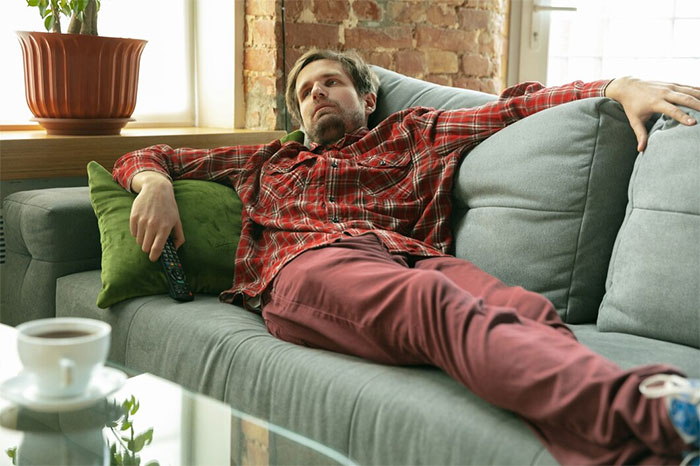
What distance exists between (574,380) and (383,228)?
823mm

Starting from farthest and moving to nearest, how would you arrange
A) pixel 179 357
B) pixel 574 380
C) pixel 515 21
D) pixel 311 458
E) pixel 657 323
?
pixel 515 21 < pixel 179 357 < pixel 657 323 < pixel 574 380 < pixel 311 458

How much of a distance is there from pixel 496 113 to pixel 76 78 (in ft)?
4.13

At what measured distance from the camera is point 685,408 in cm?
98

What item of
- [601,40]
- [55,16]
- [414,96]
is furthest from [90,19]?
[601,40]

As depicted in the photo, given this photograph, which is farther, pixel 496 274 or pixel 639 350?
pixel 496 274

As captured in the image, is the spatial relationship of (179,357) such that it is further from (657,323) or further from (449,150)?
(657,323)

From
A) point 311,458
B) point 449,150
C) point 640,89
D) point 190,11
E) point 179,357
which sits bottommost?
point 179,357

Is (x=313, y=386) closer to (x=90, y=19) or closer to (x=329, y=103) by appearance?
(x=329, y=103)

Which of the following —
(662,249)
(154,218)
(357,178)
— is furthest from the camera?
(357,178)

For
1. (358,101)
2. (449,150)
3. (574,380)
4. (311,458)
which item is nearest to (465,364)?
(574,380)

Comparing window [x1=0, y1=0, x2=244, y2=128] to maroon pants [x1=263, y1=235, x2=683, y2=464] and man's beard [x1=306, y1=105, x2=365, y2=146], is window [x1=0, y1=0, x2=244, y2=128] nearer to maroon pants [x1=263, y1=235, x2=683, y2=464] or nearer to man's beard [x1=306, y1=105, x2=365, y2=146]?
man's beard [x1=306, y1=105, x2=365, y2=146]

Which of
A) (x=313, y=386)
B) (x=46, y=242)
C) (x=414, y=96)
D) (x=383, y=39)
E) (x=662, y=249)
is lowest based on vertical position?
(x=313, y=386)

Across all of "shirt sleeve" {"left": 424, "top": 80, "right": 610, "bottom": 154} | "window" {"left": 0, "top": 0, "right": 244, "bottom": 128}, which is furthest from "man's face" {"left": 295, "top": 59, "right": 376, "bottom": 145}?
"window" {"left": 0, "top": 0, "right": 244, "bottom": 128}

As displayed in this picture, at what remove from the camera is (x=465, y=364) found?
1207 mm
